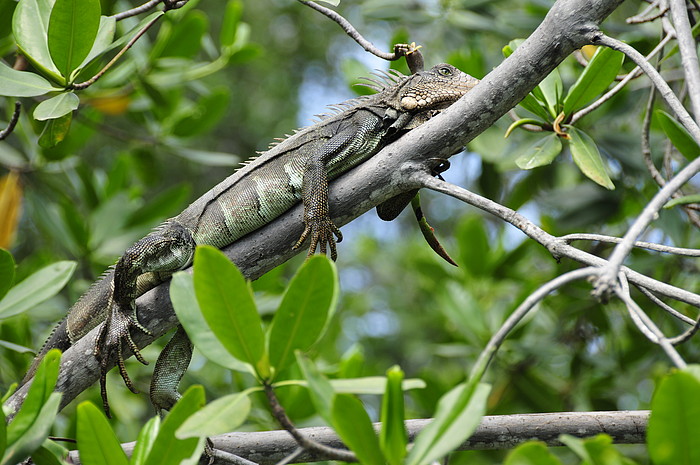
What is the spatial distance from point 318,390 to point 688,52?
108 centimetres

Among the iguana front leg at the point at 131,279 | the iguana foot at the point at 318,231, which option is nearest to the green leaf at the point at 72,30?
the iguana front leg at the point at 131,279

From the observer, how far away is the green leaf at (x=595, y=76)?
215 centimetres

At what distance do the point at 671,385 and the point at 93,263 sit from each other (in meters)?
3.47

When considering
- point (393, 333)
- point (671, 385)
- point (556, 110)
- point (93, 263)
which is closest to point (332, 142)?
point (556, 110)

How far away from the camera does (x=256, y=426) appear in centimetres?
324

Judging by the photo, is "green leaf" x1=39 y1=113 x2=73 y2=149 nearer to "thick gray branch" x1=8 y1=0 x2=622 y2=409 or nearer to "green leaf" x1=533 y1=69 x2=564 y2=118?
"thick gray branch" x1=8 y1=0 x2=622 y2=409

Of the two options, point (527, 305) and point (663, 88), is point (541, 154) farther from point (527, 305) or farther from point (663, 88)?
point (527, 305)

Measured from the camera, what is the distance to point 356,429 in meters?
1.16

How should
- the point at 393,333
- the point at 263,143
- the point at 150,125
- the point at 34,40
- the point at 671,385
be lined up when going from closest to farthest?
the point at 671,385 → the point at 34,40 → the point at 150,125 → the point at 393,333 → the point at 263,143

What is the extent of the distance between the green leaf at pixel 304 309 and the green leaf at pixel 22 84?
1.21 meters

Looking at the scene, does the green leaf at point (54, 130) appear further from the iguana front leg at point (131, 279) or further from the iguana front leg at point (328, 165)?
the iguana front leg at point (328, 165)

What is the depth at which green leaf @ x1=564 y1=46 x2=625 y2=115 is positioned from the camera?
84.5 inches

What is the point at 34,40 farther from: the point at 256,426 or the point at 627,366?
the point at 627,366

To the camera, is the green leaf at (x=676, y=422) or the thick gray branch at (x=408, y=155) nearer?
the green leaf at (x=676, y=422)
